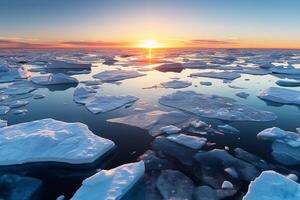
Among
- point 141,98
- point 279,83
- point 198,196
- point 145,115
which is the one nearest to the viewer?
point 198,196

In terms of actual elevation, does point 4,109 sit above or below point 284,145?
below

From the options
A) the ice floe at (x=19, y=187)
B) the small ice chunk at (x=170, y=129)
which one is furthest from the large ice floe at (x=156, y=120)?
the ice floe at (x=19, y=187)

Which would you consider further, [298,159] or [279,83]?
[279,83]

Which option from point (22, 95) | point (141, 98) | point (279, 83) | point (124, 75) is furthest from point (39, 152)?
point (279, 83)

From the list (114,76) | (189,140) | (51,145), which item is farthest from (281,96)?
(114,76)

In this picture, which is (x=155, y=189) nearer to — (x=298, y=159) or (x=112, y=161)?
(x=112, y=161)

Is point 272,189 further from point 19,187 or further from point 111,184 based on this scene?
point 19,187
